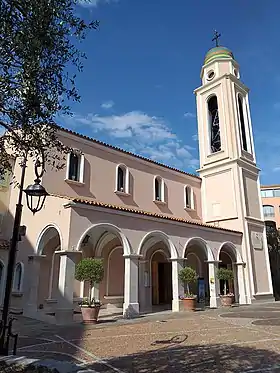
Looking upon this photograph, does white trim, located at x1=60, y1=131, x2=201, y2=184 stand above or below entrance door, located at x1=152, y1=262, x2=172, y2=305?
above

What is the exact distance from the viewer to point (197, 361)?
6.56m

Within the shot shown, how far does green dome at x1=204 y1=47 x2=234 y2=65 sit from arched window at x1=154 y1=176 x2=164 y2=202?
1200 cm

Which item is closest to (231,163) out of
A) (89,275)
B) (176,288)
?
(176,288)

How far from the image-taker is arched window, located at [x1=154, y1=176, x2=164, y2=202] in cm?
2270

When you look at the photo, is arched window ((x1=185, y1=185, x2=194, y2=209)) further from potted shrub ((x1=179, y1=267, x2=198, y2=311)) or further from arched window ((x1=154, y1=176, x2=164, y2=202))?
potted shrub ((x1=179, y1=267, x2=198, y2=311))

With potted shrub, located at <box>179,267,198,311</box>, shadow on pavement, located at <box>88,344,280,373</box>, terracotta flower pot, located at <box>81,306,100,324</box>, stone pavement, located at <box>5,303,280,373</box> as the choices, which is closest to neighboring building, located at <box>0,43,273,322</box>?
potted shrub, located at <box>179,267,198,311</box>

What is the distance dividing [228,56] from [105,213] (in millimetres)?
20002

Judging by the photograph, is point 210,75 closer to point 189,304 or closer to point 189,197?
point 189,197

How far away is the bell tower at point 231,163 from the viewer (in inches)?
890

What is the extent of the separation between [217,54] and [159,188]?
42.7ft

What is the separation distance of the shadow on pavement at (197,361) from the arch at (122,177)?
523 inches

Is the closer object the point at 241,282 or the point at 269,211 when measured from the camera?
the point at 241,282

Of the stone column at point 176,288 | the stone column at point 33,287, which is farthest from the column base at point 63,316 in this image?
the stone column at point 176,288

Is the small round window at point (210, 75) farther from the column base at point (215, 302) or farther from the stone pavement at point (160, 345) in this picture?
the stone pavement at point (160, 345)
